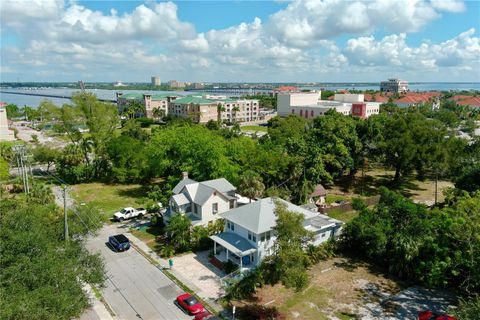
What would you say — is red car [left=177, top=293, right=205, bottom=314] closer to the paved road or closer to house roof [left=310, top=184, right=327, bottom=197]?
the paved road

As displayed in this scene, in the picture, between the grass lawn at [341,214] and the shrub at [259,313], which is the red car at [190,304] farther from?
the grass lawn at [341,214]

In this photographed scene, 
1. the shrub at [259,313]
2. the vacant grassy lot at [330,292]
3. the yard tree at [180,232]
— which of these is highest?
the yard tree at [180,232]

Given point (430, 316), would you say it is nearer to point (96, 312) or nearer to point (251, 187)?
point (251, 187)

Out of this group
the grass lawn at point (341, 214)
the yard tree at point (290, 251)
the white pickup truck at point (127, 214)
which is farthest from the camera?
the grass lawn at point (341, 214)

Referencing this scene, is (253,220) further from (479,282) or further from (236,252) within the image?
(479,282)

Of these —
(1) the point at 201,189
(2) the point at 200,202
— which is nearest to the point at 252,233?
(2) the point at 200,202

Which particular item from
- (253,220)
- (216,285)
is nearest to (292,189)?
(253,220)

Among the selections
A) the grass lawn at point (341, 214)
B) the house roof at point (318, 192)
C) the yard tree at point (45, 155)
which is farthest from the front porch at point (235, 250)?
the yard tree at point (45, 155)
